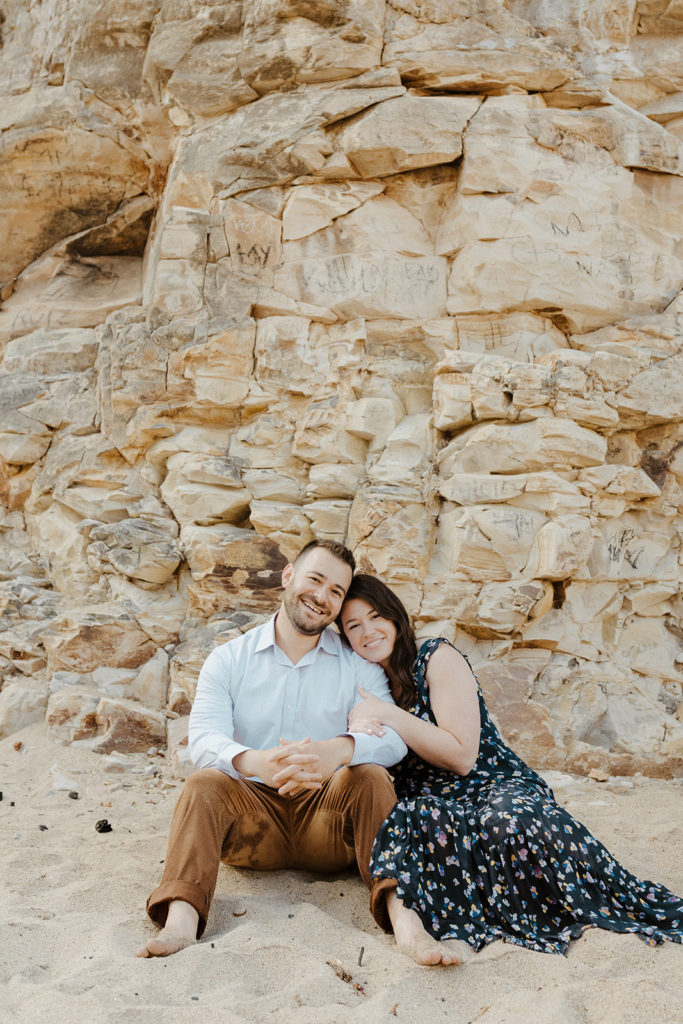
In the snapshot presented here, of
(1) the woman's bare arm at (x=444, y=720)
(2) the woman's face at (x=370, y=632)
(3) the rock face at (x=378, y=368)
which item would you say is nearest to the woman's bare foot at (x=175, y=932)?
(1) the woman's bare arm at (x=444, y=720)

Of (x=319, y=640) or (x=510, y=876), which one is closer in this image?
(x=510, y=876)

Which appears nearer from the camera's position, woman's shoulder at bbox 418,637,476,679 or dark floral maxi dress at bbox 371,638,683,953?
dark floral maxi dress at bbox 371,638,683,953

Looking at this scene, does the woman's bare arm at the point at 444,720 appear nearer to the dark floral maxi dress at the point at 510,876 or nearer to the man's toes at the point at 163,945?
the dark floral maxi dress at the point at 510,876

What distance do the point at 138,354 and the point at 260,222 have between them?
4.08 ft

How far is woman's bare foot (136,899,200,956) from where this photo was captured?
7.30 ft

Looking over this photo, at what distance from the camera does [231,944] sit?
2.31 meters

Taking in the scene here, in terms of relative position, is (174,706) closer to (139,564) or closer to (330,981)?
(139,564)

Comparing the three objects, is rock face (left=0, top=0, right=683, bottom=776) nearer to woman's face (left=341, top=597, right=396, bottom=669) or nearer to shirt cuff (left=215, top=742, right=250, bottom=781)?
woman's face (left=341, top=597, right=396, bottom=669)

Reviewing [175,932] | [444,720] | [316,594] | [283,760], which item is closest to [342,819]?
[283,760]

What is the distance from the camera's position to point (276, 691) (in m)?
2.97

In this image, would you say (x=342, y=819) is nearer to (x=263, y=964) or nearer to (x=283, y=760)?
(x=283, y=760)

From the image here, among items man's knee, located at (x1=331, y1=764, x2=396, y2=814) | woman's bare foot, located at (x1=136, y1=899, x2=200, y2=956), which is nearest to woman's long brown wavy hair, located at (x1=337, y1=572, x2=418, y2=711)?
man's knee, located at (x1=331, y1=764, x2=396, y2=814)

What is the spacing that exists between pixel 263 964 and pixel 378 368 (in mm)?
3804

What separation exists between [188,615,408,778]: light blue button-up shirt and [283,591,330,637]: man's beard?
0.13 m
